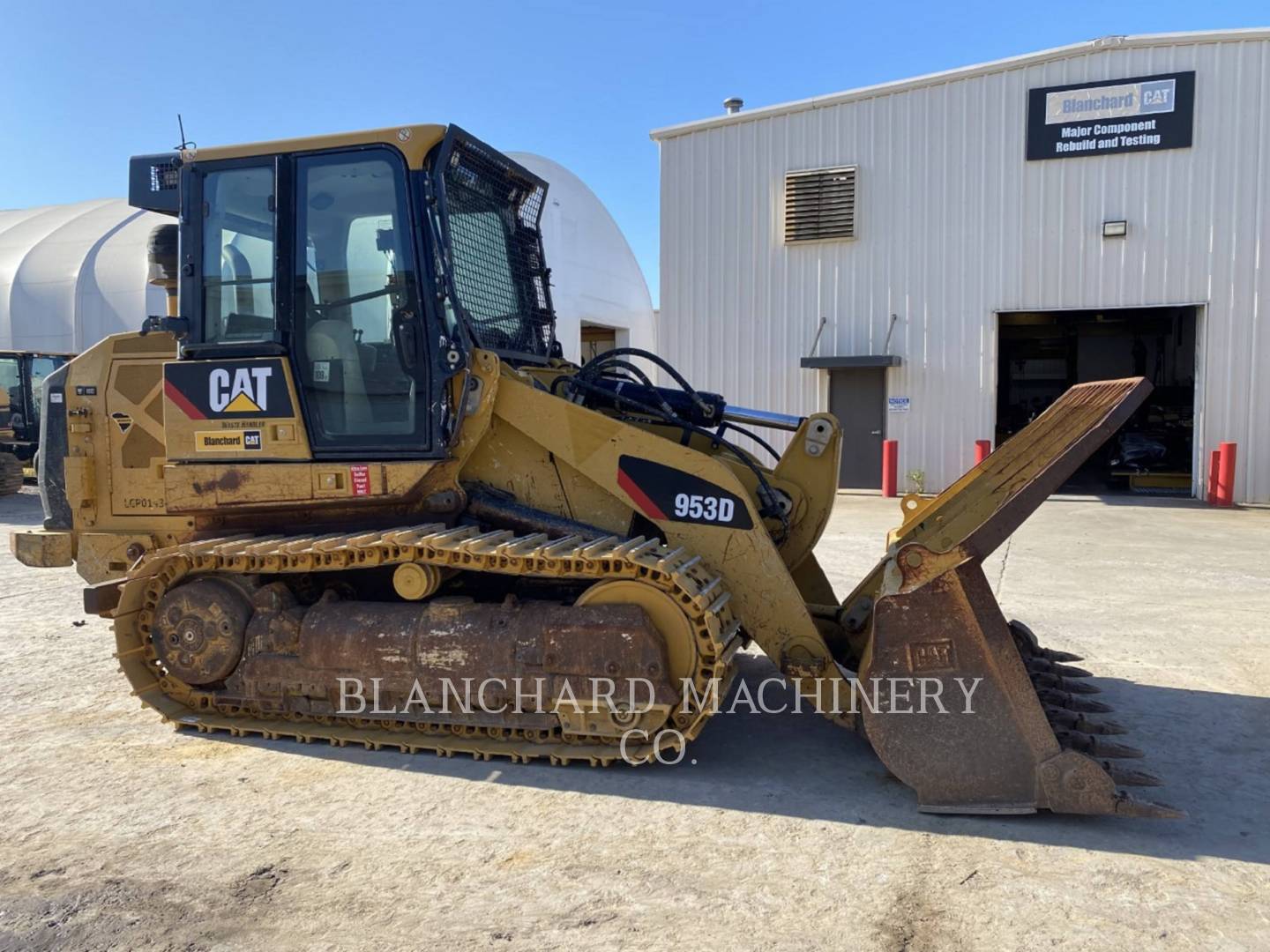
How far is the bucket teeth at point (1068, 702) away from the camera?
4.69m

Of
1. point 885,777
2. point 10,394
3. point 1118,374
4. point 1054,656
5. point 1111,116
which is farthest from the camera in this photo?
point 1118,374

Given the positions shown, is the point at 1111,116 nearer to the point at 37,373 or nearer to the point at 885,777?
the point at 885,777

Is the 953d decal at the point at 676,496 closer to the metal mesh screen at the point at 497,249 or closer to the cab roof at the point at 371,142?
the metal mesh screen at the point at 497,249

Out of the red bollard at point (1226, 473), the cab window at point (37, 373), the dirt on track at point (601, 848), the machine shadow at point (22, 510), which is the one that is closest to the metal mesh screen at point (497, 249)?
the dirt on track at point (601, 848)

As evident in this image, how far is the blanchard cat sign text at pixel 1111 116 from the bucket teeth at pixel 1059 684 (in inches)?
518

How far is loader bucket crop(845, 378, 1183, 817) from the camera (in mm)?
3688

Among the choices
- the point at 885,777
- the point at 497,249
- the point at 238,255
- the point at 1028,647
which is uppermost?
the point at 497,249

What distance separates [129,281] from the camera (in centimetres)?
2969

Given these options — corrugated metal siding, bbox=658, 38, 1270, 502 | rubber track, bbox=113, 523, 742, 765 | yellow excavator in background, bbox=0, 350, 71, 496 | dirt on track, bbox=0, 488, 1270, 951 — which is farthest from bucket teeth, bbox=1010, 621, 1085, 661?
yellow excavator in background, bbox=0, 350, 71, 496

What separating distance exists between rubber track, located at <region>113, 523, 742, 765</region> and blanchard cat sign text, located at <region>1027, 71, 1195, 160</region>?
14262mm

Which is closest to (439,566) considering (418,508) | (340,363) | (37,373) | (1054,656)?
(418,508)

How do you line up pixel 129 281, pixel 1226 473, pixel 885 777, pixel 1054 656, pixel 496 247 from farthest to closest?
pixel 129 281 < pixel 1226 473 < pixel 496 247 < pixel 1054 656 < pixel 885 777

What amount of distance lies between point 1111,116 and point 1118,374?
32.9 feet

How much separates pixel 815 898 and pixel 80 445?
4764 millimetres
